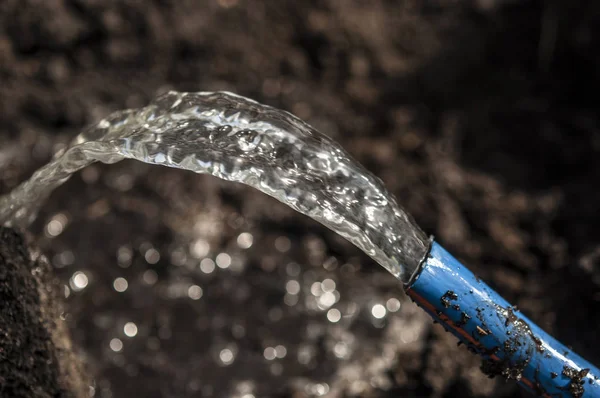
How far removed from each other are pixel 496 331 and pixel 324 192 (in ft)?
1.31

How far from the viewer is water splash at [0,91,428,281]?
1168 mm

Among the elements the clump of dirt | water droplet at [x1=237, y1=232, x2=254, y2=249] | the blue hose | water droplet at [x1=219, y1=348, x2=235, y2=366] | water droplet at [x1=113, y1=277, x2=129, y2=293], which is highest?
the blue hose

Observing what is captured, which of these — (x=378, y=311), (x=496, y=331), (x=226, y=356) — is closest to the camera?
(x=496, y=331)

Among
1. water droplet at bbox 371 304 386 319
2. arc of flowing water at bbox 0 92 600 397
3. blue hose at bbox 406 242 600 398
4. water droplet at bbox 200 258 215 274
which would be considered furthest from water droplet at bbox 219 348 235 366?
blue hose at bbox 406 242 600 398

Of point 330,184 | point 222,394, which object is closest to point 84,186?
point 222,394

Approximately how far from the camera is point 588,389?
1.08m

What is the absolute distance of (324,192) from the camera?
3.97 ft

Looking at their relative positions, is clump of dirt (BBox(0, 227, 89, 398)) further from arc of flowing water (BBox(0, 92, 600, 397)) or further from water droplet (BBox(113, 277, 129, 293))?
water droplet (BBox(113, 277, 129, 293))

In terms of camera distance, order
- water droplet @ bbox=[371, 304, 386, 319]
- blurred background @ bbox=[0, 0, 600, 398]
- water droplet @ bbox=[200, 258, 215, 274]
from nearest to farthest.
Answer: blurred background @ bbox=[0, 0, 600, 398] → water droplet @ bbox=[371, 304, 386, 319] → water droplet @ bbox=[200, 258, 215, 274]

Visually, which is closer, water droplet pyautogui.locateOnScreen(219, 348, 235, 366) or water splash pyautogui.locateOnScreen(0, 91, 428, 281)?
water splash pyautogui.locateOnScreen(0, 91, 428, 281)

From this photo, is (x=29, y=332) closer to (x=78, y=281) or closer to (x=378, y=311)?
(x=78, y=281)

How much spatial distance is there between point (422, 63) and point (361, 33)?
276 mm

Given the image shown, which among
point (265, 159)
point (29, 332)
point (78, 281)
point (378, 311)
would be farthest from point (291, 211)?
point (29, 332)

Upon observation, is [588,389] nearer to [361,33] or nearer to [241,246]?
[241,246]
